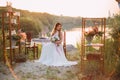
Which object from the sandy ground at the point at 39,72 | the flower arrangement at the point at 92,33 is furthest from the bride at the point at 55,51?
the flower arrangement at the point at 92,33

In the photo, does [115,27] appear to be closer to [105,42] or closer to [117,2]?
[105,42]

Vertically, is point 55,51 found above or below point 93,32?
below

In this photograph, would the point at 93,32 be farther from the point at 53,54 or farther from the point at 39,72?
the point at 53,54

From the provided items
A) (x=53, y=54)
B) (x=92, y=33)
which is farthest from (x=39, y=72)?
(x=92, y=33)

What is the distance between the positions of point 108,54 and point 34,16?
7.64 m

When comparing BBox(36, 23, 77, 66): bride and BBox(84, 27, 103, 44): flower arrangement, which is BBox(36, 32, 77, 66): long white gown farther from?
BBox(84, 27, 103, 44): flower arrangement

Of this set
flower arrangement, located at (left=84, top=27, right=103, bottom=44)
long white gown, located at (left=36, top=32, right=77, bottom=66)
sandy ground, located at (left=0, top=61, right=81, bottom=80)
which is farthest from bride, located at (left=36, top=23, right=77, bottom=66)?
flower arrangement, located at (left=84, top=27, right=103, bottom=44)

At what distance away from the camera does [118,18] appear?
318 inches

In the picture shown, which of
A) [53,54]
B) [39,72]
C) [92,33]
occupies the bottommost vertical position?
[39,72]

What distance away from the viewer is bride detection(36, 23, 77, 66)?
9445 millimetres

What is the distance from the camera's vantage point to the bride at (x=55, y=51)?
372 inches

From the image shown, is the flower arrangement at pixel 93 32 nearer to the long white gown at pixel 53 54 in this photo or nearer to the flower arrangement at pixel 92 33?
the flower arrangement at pixel 92 33

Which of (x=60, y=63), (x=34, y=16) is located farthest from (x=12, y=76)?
(x=34, y=16)

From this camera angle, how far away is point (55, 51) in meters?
9.51
